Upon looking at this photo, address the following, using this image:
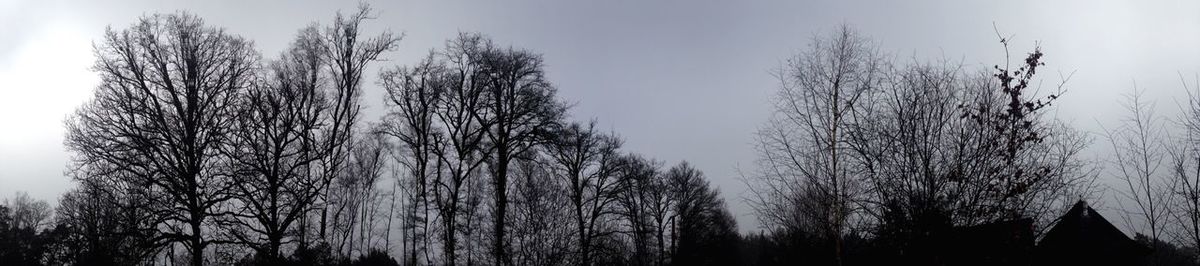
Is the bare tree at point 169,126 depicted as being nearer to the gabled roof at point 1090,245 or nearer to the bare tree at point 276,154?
the bare tree at point 276,154

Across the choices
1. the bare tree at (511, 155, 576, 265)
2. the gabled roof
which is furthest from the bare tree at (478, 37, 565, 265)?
the gabled roof

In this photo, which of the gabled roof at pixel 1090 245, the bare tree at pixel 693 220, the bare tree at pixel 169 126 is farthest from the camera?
the bare tree at pixel 693 220

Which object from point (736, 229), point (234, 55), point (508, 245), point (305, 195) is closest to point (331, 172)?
point (305, 195)

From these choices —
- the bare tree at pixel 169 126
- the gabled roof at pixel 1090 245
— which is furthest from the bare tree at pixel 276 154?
the gabled roof at pixel 1090 245

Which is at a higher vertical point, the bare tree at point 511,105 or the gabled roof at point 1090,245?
the bare tree at point 511,105

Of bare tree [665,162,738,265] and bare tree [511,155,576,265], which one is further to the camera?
bare tree [665,162,738,265]

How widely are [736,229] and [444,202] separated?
156 feet

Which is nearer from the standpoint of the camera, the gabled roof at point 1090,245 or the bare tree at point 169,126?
the bare tree at point 169,126

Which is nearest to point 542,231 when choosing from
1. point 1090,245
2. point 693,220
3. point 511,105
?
point 511,105

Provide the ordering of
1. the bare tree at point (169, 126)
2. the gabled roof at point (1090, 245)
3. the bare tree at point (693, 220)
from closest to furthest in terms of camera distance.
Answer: the bare tree at point (169, 126)
the gabled roof at point (1090, 245)
the bare tree at point (693, 220)

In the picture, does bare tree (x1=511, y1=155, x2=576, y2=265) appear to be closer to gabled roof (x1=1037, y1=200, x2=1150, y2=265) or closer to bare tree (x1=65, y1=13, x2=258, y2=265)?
bare tree (x1=65, y1=13, x2=258, y2=265)

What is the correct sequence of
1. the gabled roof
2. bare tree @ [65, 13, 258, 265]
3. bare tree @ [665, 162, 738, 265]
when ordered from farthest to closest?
bare tree @ [665, 162, 738, 265] → the gabled roof → bare tree @ [65, 13, 258, 265]

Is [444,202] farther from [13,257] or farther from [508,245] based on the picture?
[13,257]

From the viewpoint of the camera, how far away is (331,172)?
648 inches
